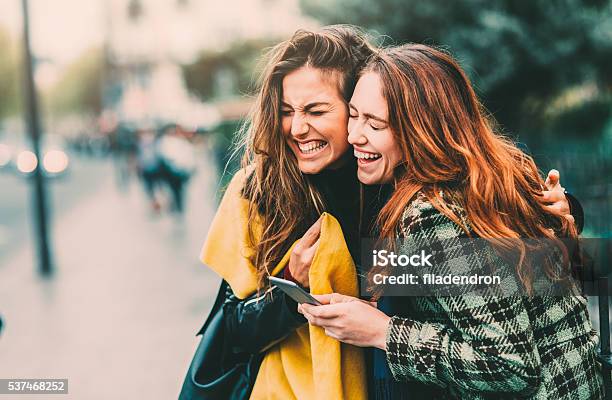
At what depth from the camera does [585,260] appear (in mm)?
1909

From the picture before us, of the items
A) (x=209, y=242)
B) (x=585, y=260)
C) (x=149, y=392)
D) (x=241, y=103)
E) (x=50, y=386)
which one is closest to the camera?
(x=585, y=260)

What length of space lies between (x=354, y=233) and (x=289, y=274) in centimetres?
22

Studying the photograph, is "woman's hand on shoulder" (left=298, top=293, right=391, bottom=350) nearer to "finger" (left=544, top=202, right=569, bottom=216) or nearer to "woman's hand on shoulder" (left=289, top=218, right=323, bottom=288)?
"woman's hand on shoulder" (left=289, top=218, right=323, bottom=288)

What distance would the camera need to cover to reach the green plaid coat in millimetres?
1559

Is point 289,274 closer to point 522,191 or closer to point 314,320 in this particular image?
point 314,320

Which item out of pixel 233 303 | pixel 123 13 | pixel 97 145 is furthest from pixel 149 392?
pixel 97 145

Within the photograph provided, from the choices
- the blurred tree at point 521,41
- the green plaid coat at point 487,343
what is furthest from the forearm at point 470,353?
the blurred tree at point 521,41

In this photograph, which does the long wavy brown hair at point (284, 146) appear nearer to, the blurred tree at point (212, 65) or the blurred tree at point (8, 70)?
the blurred tree at point (212, 65)

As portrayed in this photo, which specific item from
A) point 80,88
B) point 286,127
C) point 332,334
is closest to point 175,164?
point 286,127

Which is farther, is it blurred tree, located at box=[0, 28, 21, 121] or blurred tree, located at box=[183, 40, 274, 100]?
blurred tree, located at box=[0, 28, 21, 121]

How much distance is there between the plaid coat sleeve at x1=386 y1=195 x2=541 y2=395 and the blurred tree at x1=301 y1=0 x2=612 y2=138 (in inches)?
314

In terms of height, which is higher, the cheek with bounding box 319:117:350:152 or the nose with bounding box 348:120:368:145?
the cheek with bounding box 319:117:350:152

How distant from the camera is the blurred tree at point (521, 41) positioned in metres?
10.2

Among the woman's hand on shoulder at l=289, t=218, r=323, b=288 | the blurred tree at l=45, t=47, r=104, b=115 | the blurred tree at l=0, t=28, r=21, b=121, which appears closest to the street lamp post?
the woman's hand on shoulder at l=289, t=218, r=323, b=288
